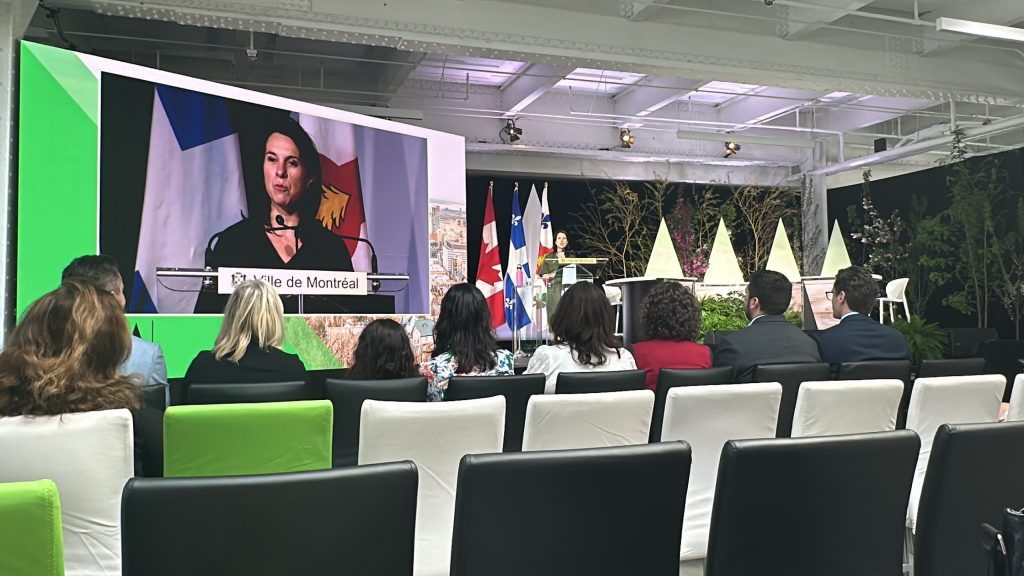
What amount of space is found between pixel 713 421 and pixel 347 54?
7.46m

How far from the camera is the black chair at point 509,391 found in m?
2.80

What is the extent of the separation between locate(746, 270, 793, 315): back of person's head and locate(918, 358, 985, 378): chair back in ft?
2.05

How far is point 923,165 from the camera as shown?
Result: 1319 cm

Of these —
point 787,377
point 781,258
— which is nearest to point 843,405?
point 787,377

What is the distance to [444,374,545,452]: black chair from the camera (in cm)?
280

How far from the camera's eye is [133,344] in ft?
9.69

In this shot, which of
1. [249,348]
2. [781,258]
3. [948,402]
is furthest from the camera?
[781,258]

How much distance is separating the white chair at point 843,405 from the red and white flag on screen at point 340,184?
5.17 meters

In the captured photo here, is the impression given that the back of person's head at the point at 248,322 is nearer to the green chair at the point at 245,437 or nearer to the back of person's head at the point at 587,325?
the green chair at the point at 245,437

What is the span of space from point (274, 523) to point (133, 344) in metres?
2.02

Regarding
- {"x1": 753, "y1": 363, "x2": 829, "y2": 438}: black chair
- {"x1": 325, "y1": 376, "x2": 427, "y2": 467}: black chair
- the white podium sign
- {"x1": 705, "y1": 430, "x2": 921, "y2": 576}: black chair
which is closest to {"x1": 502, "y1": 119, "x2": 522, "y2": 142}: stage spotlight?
the white podium sign

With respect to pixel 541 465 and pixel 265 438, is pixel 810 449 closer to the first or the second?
pixel 541 465

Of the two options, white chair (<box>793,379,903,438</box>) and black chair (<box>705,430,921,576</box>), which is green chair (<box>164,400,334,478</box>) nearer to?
black chair (<box>705,430,921,576</box>)

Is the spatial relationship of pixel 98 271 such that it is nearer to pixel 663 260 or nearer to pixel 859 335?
pixel 859 335
